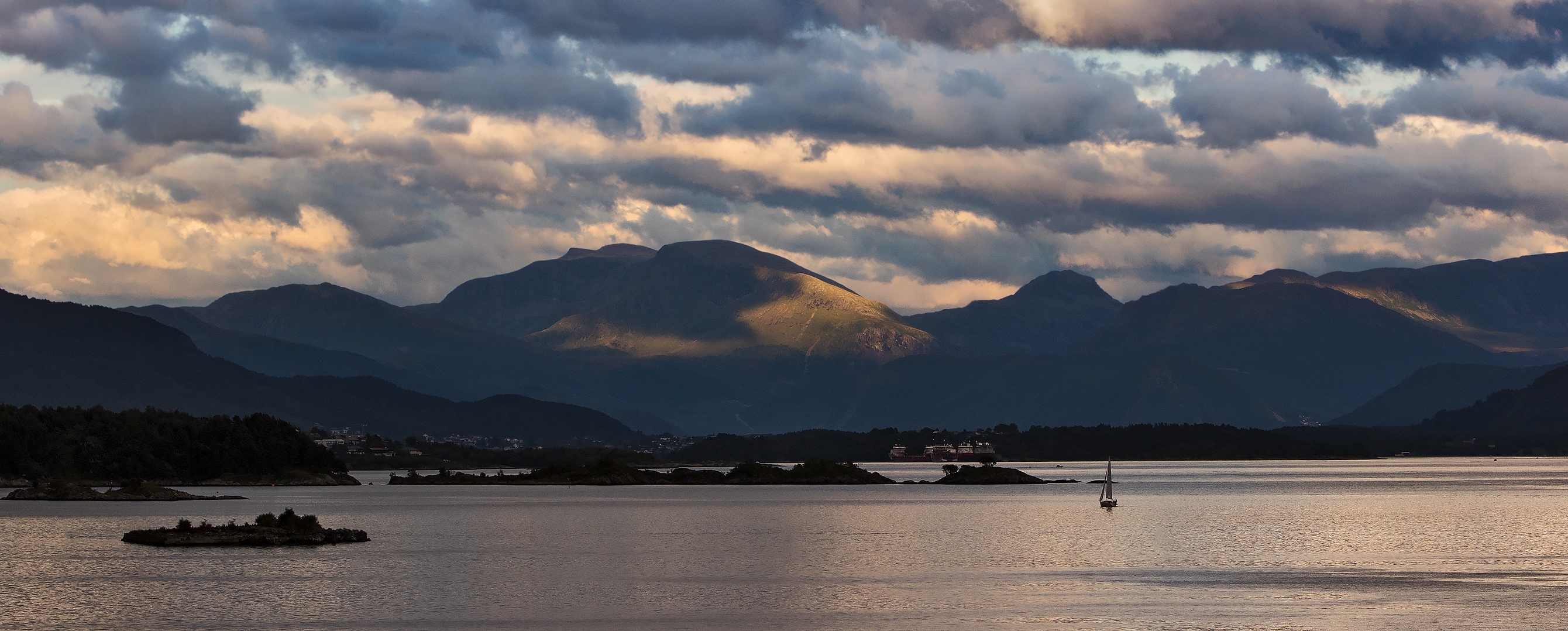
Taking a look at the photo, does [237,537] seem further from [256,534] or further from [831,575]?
[831,575]

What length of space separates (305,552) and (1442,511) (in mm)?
115511

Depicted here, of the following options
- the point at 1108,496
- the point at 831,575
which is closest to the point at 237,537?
the point at 831,575

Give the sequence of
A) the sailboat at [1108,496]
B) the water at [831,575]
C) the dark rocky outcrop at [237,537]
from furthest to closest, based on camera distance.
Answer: the sailboat at [1108,496], the dark rocky outcrop at [237,537], the water at [831,575]

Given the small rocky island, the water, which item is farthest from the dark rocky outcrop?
the water

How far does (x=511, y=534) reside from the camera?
13712cm

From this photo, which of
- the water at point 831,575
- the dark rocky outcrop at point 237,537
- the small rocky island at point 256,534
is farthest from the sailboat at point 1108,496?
the dark rocky outcrop at point 237,537

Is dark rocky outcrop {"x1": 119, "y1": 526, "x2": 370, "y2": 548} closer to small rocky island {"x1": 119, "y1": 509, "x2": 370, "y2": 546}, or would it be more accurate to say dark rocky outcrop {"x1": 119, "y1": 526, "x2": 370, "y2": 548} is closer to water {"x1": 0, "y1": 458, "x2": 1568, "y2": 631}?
small rocky island {"x1": 119, "y1": 509, "x2": 370, "y2": 546}

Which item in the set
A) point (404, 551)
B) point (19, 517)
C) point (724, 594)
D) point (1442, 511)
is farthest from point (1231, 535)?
point (19, 517)

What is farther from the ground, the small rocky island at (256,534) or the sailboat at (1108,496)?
the sailboat at (1108,496)

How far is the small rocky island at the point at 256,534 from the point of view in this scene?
11362 centimetres

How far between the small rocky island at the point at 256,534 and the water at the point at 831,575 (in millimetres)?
2352

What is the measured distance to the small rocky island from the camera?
114 metres

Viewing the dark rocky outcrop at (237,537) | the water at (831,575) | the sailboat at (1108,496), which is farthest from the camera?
the sailboat at (1108,496)

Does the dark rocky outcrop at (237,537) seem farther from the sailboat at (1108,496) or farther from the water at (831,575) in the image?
the sailboat at (1108,496)
